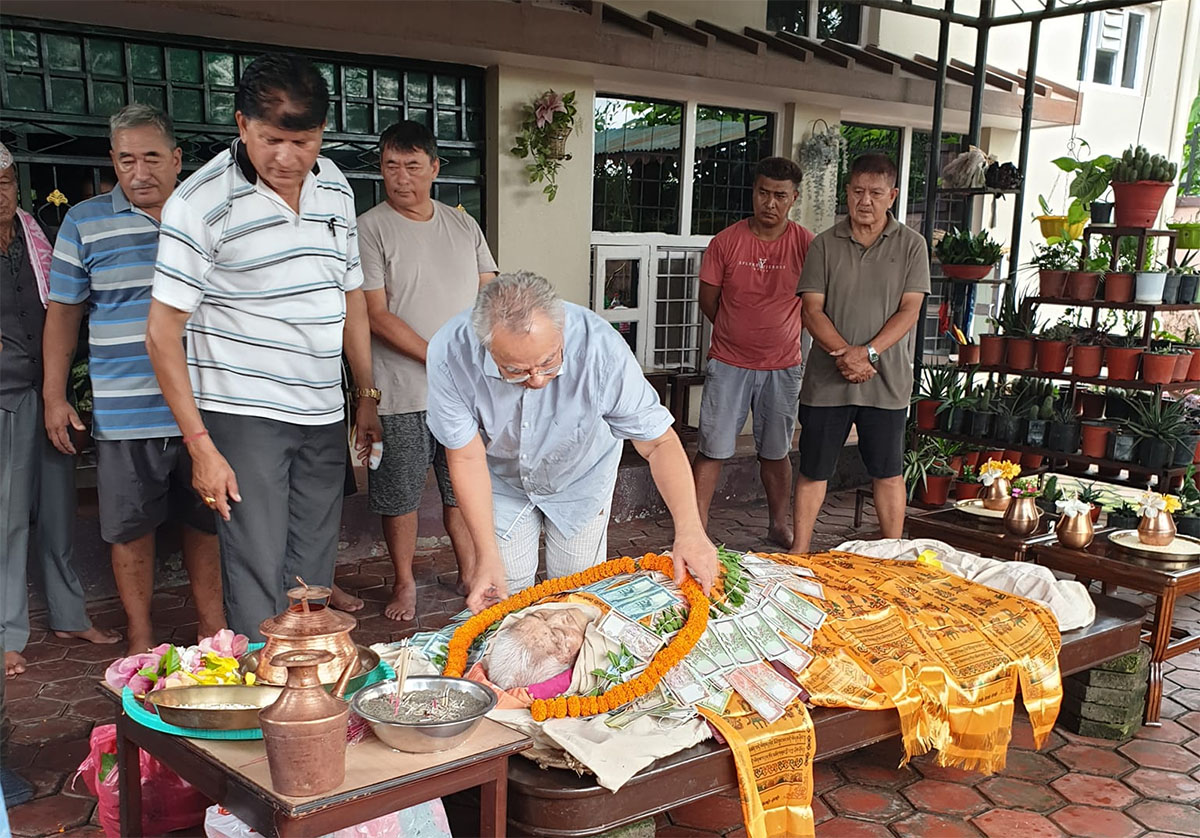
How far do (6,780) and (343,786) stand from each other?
1.77 metres

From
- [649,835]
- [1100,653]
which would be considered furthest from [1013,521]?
[649,835]

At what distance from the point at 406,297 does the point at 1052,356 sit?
3722 millimetres

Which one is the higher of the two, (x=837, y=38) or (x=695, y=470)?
(x=837, y=38)

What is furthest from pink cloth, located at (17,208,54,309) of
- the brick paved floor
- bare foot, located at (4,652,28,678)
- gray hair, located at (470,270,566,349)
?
gray hair, located at (470,270,566,349)

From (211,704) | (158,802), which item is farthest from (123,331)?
(211,704)

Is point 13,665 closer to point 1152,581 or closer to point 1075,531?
point 1075,531

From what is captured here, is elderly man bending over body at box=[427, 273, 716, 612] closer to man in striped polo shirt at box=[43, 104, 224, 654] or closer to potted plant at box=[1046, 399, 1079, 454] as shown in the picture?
man in striped polo shirt at box=[43, 104, 224, 654]

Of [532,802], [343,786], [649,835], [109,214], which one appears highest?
[109,214]

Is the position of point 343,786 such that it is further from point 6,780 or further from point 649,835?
point 6,780

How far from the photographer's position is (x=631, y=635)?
2.77 metres

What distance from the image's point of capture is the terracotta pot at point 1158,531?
3992 mm

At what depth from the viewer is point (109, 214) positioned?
11.9 feet

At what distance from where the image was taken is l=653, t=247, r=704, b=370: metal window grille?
296 inches

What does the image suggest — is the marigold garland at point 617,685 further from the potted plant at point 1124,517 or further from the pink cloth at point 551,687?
the potted plant at point 1124,517
